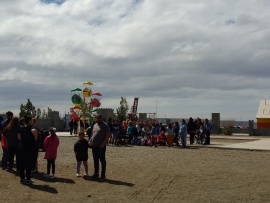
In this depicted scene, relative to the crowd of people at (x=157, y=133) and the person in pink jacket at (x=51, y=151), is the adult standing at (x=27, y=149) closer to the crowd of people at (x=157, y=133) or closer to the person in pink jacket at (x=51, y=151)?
the person in pink jacket at (x=51, y=151)

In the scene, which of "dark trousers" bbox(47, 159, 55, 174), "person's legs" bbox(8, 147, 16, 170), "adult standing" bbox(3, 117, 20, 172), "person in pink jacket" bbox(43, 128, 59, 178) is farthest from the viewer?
"person's legs" bbox(8, 147, 16, 170)

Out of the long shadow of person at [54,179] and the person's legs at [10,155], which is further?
the person's legs at [10,155]

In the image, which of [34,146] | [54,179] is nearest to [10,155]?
[54,179]

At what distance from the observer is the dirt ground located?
9.82 meters

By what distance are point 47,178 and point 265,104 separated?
127 feet

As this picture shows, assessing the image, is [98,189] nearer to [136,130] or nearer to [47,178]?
[47,178]

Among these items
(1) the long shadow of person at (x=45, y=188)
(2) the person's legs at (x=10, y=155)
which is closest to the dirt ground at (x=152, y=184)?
(1) the long shadow of person at (x=45, y=188)

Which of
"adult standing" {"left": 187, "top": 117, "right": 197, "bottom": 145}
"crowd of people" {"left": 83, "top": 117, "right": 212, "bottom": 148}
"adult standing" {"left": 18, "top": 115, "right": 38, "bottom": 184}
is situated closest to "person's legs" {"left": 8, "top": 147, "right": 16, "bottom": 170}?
"adult standing" {"left": 18, "top": 115, "right": 38, "bottom": 184}

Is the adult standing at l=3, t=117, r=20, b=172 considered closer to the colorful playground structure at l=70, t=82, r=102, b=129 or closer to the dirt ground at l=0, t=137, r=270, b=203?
the dirt ground at l=0, t=137, r=270, b=203

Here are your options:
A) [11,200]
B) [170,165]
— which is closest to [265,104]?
[170,165]

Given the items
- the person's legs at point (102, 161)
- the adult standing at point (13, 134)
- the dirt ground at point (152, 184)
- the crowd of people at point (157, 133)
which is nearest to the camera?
the dirt ground at point (152, 184)

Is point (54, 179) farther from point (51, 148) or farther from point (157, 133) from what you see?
point (157, 133)

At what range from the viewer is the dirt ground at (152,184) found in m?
9.82

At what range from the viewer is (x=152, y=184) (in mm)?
11539
